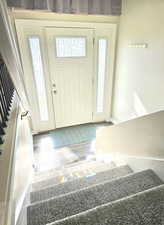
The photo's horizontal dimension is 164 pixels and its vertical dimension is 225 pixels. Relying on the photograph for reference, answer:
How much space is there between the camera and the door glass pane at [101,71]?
2934mm

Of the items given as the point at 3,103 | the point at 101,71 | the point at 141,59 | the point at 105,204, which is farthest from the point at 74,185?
the point at 101,71

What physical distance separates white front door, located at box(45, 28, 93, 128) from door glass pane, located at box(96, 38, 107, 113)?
0.19 meters

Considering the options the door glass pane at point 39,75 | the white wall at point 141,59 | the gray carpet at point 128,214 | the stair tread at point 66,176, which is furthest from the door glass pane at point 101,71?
the gray carpet at point 128,214

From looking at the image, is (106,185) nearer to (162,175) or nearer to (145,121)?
(162,175)

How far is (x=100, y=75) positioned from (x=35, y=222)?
2866 millimetres

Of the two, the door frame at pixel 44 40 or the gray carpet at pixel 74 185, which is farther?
the door frame at pixel 44 40

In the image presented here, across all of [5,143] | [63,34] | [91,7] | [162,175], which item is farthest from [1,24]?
[91,7]

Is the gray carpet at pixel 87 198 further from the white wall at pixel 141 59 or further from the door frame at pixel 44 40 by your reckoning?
the door frame at pixel 44 40

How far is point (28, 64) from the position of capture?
2.61 meters

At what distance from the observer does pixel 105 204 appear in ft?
2.63

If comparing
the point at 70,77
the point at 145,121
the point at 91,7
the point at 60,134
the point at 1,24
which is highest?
the point at 91,7

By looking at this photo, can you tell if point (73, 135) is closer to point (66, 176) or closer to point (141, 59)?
point (66, 176)

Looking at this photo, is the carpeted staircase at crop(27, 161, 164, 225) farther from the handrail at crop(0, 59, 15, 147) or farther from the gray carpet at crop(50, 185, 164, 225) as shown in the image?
the handrail at crop(0, 59, 15, 147)

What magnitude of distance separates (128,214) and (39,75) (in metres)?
2.65
